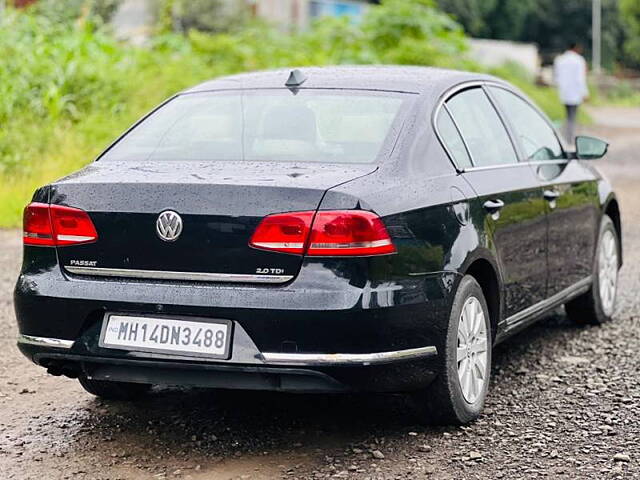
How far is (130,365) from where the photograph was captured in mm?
4602

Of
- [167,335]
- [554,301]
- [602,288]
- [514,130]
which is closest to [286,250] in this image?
[167,335]

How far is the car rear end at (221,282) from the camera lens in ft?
14.5

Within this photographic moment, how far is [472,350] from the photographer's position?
16.9 feet

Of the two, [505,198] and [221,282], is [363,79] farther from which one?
[221,282]

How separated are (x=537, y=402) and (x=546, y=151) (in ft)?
5.48

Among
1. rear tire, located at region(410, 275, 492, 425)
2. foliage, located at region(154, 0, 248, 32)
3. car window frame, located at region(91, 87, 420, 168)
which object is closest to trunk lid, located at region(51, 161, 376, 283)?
car window frame, located at region(91, 87, 420, 168)

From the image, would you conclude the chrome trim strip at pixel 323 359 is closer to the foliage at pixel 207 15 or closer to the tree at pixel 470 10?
the foliage at pixel 207 15

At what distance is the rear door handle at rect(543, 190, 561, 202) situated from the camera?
620cm

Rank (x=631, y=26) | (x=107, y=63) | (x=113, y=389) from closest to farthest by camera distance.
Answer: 1. (x=113, y=389)
2. (x=107, y=63)
3. (x=631, y=26)

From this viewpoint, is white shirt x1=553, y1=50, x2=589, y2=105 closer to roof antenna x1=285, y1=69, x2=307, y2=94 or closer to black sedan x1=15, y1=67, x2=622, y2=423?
black sedan x1=15, y1=67, x2=622, y2=423

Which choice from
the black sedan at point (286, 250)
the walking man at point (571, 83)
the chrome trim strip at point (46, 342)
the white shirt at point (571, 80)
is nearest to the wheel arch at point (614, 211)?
the black sedan at point (286, 250)

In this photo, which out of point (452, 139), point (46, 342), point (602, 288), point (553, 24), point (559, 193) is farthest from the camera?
point (553, 24)

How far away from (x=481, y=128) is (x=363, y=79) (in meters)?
0.67

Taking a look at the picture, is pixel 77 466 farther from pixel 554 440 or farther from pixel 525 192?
pixel 525 192
